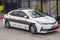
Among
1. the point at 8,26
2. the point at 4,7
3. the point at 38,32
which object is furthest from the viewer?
the point at 4,7

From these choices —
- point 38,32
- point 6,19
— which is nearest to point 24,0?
point 6,19

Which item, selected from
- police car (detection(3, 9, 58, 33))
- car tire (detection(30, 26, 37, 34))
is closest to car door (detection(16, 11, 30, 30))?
police car (detection(3, 9, 58, 33))

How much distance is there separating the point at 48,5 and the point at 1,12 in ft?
31.8

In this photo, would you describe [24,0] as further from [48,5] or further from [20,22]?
[20,22]

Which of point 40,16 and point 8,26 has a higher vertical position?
point 40,16

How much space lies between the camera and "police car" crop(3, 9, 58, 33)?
1223cm

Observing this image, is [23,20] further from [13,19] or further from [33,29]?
[13,19]

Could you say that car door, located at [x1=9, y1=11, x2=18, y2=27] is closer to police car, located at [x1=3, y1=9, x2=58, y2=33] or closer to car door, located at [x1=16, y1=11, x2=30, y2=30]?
police car, located at [x1=3, y1=9, x2=58, y2=33]

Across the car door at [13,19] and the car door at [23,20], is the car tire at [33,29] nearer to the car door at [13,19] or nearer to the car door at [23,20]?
the car door at [23,20]

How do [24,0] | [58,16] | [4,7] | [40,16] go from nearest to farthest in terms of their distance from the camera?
[40,16], [58,16], [24,0], [4,7]

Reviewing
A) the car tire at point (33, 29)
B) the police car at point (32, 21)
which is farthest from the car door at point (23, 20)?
the car tire at point (33, 29)

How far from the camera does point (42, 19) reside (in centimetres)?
1262

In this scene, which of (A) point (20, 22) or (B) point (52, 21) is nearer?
(B) point (52, 21)

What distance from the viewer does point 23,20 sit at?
44.0 feet
